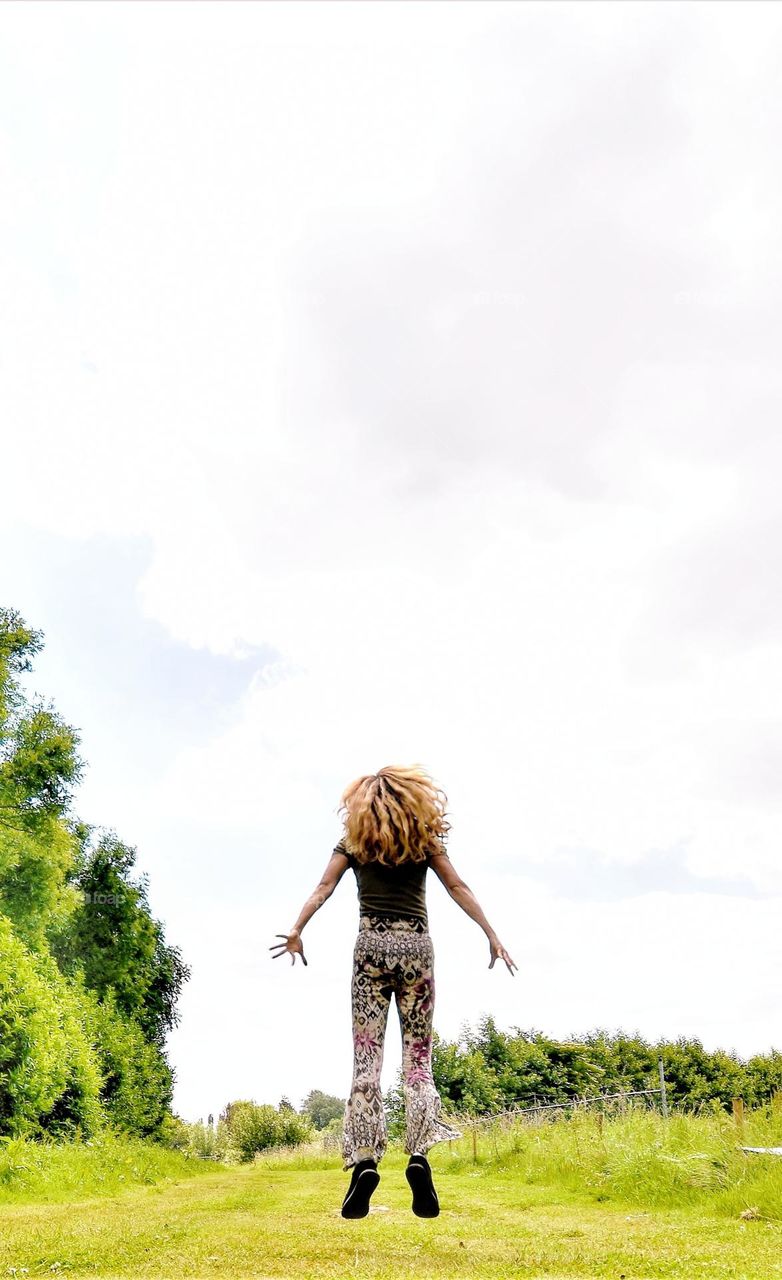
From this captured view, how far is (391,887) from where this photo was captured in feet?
25.8

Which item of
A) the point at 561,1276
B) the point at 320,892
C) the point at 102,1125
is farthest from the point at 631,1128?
the point at 102,1125

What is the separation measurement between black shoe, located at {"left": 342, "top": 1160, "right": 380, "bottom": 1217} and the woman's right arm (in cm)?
174

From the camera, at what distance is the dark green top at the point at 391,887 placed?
7.83 metres

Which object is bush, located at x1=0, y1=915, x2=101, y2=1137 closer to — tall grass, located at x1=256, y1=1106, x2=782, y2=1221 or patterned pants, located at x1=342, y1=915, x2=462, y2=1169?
tall grass, located at x1=256, y1=1106, x2=782, y2=1221

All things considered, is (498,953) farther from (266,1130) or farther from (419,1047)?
(266,1130)

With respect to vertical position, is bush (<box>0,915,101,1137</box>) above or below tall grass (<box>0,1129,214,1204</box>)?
above

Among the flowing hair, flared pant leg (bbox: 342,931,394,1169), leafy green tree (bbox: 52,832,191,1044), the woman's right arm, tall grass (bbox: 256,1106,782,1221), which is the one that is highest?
leafy green tree (bbox: 52,832,191,1044)

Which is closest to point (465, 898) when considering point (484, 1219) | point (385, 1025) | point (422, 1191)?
point (385, 1025)

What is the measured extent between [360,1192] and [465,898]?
87.2 inches

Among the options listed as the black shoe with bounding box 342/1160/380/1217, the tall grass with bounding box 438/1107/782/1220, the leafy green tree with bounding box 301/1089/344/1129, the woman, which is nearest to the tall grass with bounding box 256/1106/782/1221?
the tall grass with bounding box 438/1107/782/1220

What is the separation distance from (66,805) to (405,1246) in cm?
2290

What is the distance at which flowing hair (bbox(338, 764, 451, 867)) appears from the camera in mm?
7637

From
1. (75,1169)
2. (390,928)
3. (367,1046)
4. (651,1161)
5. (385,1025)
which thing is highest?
(390,928)

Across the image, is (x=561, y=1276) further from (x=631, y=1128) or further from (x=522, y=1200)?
(x=631, y=1128)
